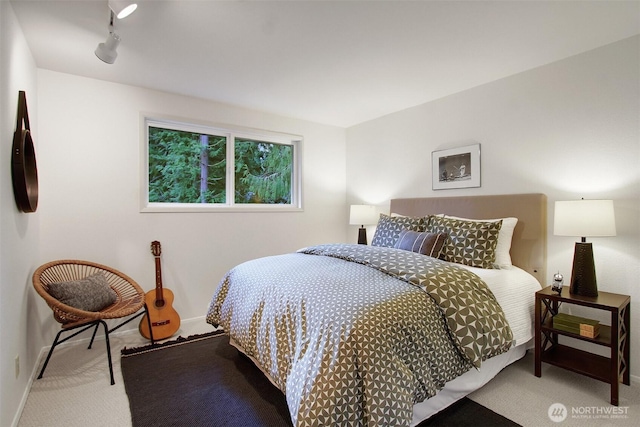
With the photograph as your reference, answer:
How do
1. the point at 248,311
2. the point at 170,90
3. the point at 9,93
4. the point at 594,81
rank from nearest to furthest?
1. the point at 9,93
2. the point at 248,311
3. the point at 594,81
4. the point at 170,90

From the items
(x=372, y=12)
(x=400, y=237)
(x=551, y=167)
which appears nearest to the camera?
(x=372, y=12)

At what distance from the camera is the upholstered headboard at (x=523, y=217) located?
2551mm

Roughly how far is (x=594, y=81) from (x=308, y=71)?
210 centimetres

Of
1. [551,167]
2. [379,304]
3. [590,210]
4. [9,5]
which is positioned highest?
[9,5]

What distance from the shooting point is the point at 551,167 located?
2549 millimetres

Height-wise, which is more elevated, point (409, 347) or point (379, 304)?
point (379, 304)

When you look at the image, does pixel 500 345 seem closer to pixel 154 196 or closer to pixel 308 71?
pixel 308 71

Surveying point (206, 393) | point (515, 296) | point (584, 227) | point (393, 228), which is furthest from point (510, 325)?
point (206, 393)

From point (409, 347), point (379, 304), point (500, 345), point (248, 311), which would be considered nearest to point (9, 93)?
point (248, 311)

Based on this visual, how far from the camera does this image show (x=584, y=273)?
83.4 inches

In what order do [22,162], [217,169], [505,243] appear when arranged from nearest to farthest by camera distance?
[22,162], [505,243], [217,169]

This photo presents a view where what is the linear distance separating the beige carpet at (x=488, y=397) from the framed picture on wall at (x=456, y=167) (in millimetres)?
1581

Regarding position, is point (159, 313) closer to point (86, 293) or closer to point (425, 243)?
point (86, 293)

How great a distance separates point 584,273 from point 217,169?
11.0 feet
